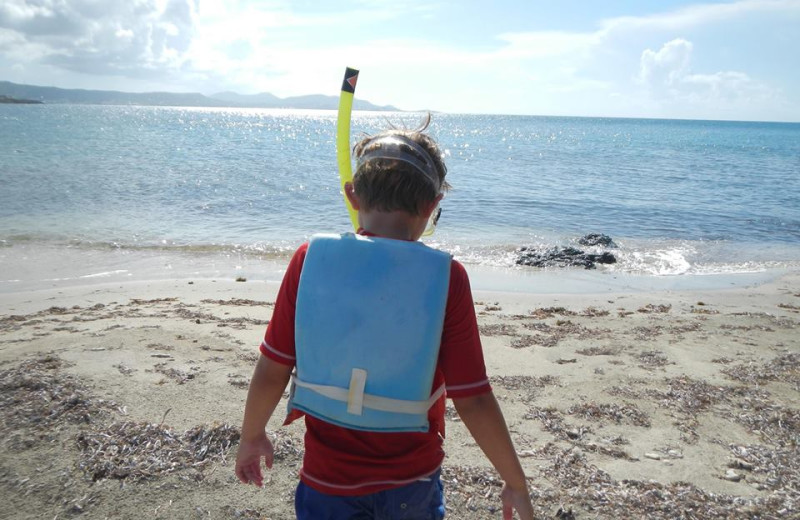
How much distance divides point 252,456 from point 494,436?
0.82 m

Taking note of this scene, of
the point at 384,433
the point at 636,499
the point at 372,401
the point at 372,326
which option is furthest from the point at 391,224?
the point at 636,499

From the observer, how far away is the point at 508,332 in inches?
280

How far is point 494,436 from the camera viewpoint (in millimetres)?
1876

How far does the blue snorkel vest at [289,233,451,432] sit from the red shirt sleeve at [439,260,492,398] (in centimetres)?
4

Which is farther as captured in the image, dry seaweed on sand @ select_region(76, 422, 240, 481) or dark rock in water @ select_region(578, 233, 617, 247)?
dark rock in water @ select_region(578, 233, 617, 247)

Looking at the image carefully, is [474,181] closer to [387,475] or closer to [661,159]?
[661,159]

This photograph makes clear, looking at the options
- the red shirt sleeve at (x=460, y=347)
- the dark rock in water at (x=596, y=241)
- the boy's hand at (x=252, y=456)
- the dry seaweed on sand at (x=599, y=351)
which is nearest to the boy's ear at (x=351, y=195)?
the red shirt sleeve at (x=460, y=347)

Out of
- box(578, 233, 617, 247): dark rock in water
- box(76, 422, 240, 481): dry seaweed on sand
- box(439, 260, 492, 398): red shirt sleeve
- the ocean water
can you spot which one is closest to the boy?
box(439, 260, 492, 398): red shirt sleeve

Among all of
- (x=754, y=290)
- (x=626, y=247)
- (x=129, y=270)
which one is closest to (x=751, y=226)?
(x=626, y=247)

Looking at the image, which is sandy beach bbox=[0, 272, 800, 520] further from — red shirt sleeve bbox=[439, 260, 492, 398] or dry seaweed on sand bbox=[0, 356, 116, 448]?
red shirt sleeve bbox=[439, 260, 492, 398]

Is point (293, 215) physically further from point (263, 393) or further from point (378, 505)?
point (378, 505)

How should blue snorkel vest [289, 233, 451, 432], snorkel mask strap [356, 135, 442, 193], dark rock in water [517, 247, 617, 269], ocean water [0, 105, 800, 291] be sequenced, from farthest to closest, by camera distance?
dark rock in water [517, 247, 617, 269] → ocean water [0, 105, 800, 291] → snorkel mask strap [356, 135, 442, 193] → blue snorkel vest [289, 233, 451, 432]

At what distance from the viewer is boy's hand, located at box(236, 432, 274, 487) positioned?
2.07 meters

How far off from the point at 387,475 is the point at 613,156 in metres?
49.7
